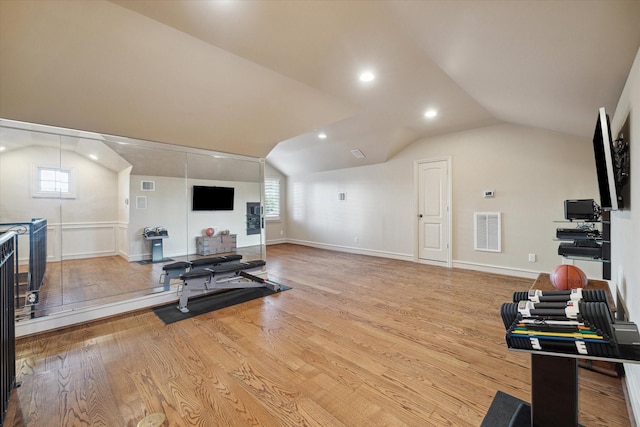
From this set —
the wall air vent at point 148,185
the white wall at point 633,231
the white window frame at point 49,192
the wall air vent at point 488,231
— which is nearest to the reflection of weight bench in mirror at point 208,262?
the wall air vent at point 148,185

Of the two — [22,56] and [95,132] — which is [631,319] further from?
[95,132]

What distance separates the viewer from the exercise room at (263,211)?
1523 mm

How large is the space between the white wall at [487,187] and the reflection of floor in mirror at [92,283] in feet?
14.5

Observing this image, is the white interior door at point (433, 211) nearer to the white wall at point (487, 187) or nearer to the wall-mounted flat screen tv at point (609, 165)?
the white wall at point (487, 187)

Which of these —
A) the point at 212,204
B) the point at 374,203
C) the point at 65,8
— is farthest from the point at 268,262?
the point at 65,8

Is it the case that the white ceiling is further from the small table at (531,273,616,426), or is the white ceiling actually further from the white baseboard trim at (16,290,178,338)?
the white baseboard trim at (16,290,178,338)

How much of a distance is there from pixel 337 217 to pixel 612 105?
5.52 m

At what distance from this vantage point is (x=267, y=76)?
291cm

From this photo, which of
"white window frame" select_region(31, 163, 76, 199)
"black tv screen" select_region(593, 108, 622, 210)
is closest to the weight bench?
"white window frame" select_region(31, 163, 76, 199)

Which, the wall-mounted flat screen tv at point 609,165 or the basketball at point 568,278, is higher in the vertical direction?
the wall-mounted flat screen tv at point 609,165

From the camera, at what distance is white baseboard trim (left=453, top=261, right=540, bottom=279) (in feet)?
14.0

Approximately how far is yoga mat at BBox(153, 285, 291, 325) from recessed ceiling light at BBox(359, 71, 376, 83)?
295cm

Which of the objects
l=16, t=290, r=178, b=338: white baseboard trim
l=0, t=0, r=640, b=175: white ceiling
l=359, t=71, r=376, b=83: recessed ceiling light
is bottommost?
l=16, t=290, r=178, b=338: white baseboard trim

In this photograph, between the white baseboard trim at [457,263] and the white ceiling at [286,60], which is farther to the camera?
the white baseboard trim at [457,263]
